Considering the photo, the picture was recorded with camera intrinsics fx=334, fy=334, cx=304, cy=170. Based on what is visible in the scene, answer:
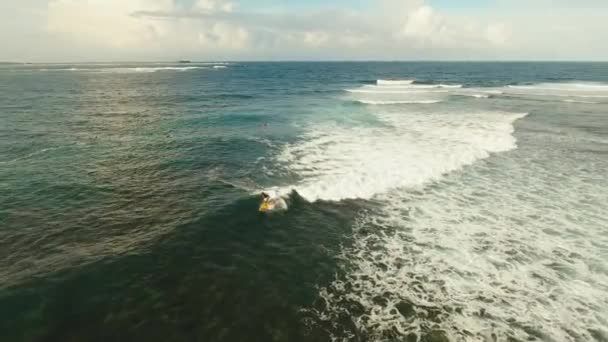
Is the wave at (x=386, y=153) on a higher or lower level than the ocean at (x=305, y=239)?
higher

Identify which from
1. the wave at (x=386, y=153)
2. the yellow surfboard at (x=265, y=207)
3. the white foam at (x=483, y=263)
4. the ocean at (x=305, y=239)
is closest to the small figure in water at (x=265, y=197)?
the yellow surfboard at (x=265, y=207)

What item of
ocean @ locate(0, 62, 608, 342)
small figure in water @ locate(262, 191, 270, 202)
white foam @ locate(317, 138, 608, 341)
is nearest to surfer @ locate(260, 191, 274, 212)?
small figure in water @ locate(262, 191, 270, 202)

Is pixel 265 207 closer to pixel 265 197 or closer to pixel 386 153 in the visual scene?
pixel 265 197

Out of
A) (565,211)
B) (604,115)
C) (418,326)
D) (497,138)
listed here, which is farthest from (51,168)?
(604,115)

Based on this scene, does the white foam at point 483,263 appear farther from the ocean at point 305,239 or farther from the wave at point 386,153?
the wave at point 386,153

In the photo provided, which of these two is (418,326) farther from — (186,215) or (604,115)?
(604,115)

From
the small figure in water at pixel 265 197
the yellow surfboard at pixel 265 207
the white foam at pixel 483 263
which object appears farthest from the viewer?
the small figure in water at pixel 265 197
